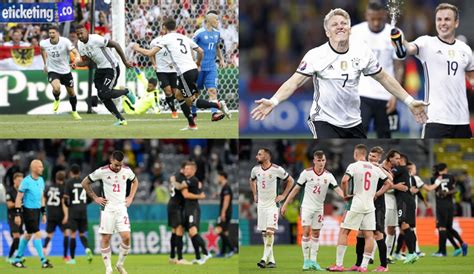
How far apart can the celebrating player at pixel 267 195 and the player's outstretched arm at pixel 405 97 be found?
2.49 meters

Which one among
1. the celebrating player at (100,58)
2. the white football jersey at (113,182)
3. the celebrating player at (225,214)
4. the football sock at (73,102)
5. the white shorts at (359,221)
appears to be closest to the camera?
the white shorts at (359,221)

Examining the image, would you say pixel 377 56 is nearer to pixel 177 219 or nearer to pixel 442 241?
pixel 442 241

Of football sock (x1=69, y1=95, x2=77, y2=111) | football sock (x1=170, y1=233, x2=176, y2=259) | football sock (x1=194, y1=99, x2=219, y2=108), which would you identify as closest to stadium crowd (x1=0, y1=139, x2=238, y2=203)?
football sock (x1=170, y1=233, x2=176, y2=259)

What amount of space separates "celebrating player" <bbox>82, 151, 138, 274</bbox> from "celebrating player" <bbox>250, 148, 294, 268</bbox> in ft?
4.78

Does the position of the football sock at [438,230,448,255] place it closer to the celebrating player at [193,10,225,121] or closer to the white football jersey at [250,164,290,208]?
the white football jersey at [250,164,290,208]

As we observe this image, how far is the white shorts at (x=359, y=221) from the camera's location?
35.0 ft

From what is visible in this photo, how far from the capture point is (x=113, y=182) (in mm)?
11039

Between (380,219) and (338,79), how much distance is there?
2.34 m

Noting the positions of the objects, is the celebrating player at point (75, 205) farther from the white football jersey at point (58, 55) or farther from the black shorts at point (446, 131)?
the black shorts at point (446, 131)

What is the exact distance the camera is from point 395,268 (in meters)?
11.0

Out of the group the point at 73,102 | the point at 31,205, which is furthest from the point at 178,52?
the point at 31,205

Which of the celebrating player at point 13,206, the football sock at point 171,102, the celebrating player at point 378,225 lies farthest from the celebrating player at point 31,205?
the celebrating player at point 378,225

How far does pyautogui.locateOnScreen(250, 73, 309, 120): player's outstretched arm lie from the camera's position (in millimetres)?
8266

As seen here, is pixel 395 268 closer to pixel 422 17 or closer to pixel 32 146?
pixel 422 17
